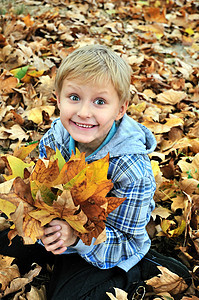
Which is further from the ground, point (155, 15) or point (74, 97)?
point (74, 97)

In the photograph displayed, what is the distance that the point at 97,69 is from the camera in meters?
1.54

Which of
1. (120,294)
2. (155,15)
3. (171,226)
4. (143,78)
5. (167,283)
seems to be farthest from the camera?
(155,15)

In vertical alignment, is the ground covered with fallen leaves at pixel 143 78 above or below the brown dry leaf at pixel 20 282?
above

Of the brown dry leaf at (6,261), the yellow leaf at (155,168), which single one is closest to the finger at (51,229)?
the brown dry leaf at (6,261)

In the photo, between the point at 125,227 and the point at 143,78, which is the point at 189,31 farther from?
the point at 125,227

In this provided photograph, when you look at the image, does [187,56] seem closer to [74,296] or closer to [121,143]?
[121,143]

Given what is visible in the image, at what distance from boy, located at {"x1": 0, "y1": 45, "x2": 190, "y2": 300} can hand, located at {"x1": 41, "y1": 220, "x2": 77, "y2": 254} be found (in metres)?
0.13

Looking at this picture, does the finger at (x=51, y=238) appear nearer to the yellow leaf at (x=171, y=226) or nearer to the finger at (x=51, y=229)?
the finger at (x=51, y=229)

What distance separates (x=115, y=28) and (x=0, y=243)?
328cm

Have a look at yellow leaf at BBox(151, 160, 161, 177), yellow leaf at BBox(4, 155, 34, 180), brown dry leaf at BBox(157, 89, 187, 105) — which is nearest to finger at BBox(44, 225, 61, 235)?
yellow leaf at BBox(4, 155, 34, 180)

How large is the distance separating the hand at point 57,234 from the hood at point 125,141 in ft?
1.55

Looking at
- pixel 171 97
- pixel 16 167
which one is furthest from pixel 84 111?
pixel 171 97

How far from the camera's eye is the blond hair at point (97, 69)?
1.54 metres

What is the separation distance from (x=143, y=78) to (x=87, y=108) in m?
A: 1.92
